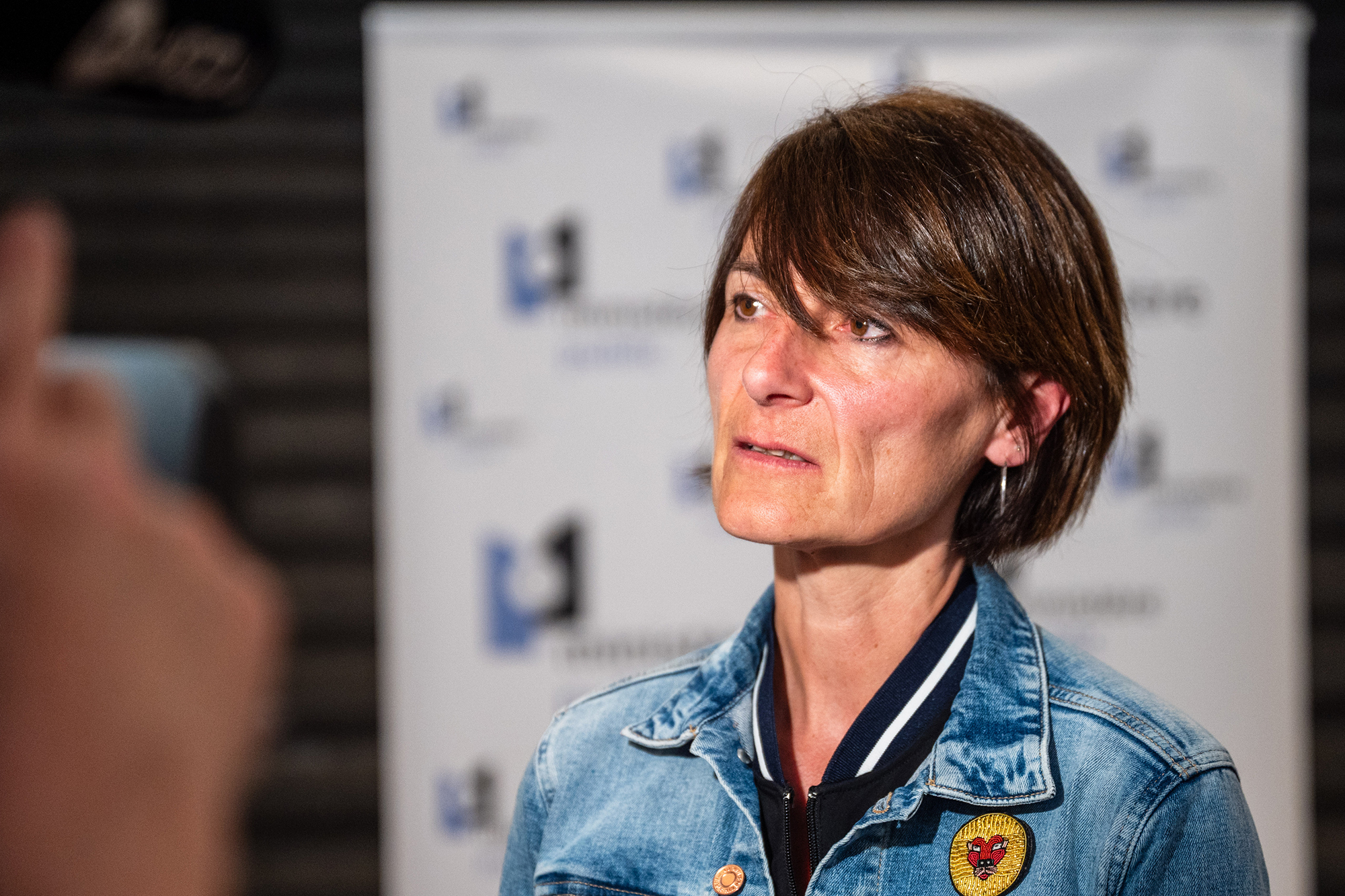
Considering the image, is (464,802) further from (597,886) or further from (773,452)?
(773,452)

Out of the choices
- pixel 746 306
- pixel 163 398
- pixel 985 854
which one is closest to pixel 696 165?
pixel 746 306

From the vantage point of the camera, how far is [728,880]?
1.24 metres

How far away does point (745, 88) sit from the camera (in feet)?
10.3

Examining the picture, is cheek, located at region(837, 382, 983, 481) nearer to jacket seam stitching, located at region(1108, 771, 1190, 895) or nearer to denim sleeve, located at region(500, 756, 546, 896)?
jacket seam stitching, located at region(1108, 771, 1190, 895)

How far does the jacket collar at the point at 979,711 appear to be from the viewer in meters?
1.19

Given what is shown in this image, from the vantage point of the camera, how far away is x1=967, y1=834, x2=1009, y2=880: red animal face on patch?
46.4 inches

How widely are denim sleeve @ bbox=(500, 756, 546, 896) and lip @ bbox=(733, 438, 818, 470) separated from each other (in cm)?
53

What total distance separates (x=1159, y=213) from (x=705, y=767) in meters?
2.49

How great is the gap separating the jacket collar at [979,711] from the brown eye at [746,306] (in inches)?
Result: 15.8

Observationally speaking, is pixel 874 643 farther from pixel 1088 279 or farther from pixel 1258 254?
pixel 1258 254

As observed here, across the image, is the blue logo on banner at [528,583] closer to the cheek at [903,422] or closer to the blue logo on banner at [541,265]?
the blue logo on banner at [541,265]

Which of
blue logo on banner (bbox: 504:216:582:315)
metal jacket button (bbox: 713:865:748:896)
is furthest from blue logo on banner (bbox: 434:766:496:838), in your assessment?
metal jacket button (bbox: 713:865:748:896)

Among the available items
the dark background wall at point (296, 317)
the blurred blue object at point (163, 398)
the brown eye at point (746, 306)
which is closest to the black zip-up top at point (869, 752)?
the brown eye at point (746, 306)

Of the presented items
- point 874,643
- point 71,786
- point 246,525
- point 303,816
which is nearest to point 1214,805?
point 874,643
